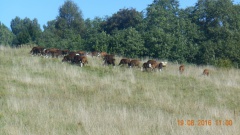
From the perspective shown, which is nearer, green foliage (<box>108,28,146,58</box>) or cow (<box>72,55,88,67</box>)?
cow (<box>72,55,88,67</box>)

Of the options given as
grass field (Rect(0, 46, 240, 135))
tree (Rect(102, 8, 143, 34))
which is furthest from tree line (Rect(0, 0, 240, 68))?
grass field (Rect(0, 46, 240, 135))

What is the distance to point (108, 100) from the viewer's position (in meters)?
13.6

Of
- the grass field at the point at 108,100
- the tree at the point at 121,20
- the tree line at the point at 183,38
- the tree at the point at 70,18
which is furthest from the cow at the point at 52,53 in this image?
the tree at the point at 70,18

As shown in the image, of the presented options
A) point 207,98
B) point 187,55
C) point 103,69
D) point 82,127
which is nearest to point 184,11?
point 187,55

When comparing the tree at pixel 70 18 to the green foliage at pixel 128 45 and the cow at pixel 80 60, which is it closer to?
the green foliage at pixel 128 45

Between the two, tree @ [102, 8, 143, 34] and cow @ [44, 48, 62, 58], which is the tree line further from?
cow @ [44, 48, 62, 58]

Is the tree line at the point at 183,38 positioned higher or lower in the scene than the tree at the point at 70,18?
lower

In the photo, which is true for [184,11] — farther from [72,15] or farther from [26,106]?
[26,106]

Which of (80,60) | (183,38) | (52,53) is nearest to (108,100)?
(80,60)

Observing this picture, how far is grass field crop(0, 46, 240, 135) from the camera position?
8.58 metres

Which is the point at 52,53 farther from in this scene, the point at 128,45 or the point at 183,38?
the point at 183,38

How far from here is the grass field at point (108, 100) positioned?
338 inches

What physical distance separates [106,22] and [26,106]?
46.6 m

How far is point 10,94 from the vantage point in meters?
13.0
